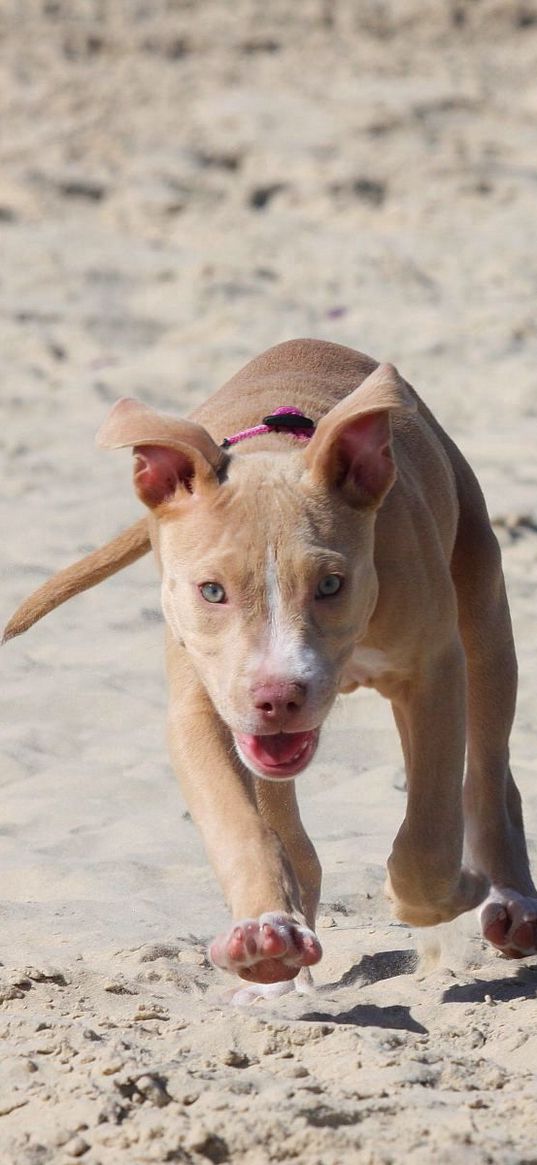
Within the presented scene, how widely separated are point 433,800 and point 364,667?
374 mm

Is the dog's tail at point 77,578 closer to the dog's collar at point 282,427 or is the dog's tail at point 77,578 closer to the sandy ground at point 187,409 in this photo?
the dog's collar at point 282,427

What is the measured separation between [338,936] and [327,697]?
4.36 ft

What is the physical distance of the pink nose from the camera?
362cm

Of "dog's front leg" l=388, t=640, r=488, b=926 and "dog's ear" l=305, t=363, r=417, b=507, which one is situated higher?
"dog's ear" l=305, t=363, r=417, b=507

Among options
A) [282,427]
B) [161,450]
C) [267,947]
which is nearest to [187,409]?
[282,427]

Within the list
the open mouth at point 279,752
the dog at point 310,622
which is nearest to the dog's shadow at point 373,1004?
the dog at point 310,622

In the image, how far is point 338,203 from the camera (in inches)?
517

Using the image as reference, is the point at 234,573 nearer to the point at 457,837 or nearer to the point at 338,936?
the point at 457,837

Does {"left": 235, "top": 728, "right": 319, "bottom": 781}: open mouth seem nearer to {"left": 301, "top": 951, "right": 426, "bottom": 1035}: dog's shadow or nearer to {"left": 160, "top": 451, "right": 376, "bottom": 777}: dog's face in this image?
{"left": 160, "top": 451, "right": 376, "bottom": 777}: dog's face

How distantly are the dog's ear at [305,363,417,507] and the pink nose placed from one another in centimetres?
59

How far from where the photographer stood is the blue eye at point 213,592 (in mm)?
3834

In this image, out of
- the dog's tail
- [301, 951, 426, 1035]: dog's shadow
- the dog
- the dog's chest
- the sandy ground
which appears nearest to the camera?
the sandy ground

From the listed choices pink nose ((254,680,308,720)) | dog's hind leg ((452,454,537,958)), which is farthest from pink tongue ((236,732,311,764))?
dog's hind leg ((452,454,537,958))

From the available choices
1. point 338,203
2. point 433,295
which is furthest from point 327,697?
point 338,203
